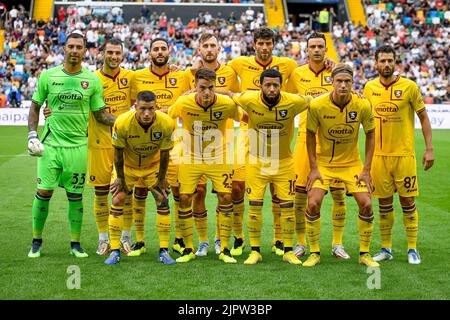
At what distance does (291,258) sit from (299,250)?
0.51 metres

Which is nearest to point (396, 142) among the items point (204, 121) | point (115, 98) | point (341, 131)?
point (341, 131)

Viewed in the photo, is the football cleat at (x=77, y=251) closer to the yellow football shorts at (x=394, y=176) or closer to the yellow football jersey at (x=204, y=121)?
the yellow football jersey at (x=204, y=121)

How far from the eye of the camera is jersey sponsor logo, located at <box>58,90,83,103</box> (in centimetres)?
842

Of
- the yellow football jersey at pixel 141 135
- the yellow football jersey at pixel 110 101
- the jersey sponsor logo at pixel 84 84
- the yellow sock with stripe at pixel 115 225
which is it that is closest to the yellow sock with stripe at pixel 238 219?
the yellow football jersey at pixel 141 135

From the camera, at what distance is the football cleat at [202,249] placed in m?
8.76

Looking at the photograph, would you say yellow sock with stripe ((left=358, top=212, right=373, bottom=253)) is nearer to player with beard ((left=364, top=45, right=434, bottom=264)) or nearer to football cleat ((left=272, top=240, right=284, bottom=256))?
player with beard ((left=364, top=45, right=434, bottom=264))

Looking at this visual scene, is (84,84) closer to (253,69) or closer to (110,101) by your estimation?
(110,101)

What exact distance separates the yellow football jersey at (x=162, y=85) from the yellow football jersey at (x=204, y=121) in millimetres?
614

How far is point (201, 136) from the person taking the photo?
8516 millimetres

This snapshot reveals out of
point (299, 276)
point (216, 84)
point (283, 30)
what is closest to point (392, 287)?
point (299, 276)

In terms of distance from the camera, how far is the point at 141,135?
8.26m
